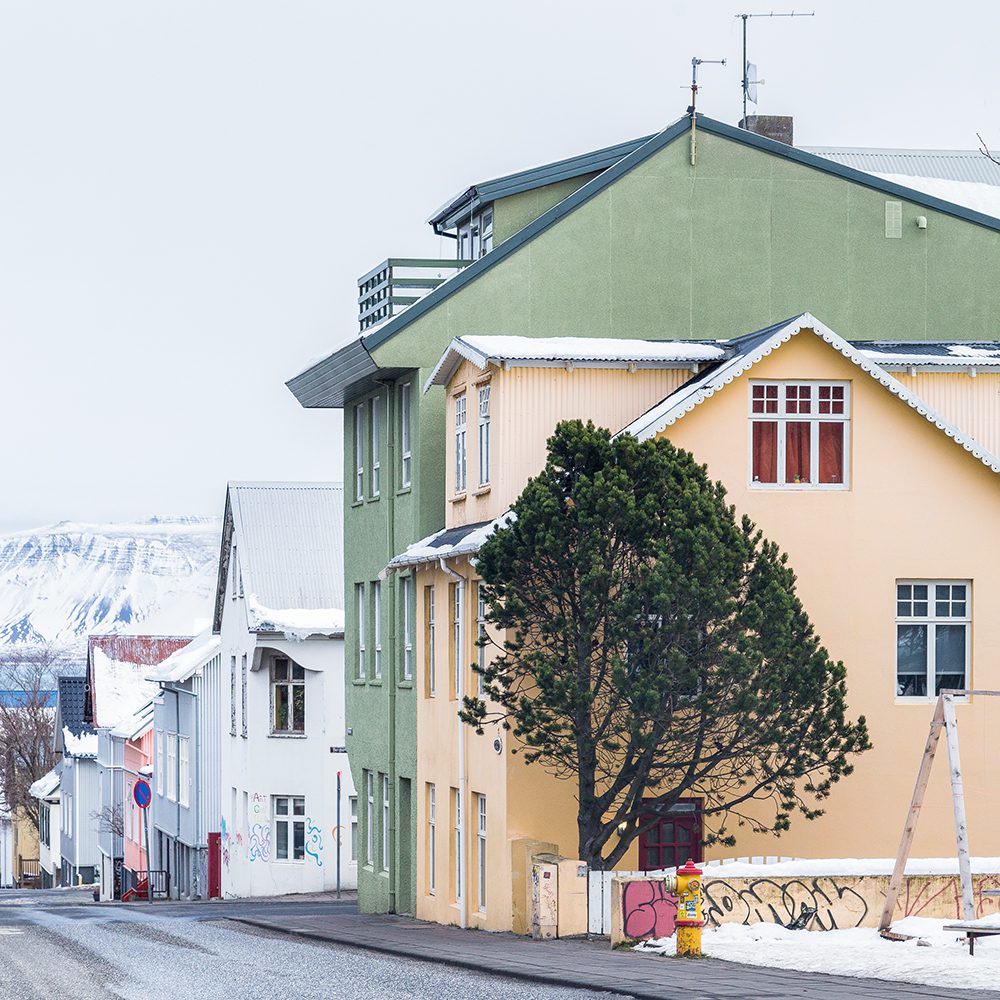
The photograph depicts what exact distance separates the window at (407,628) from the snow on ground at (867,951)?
12942 mm

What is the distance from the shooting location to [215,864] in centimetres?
5712

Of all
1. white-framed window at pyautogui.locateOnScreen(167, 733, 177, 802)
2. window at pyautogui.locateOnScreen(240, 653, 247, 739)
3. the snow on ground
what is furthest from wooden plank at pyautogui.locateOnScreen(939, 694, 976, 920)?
white-framed window at pyautogui.locateOnScreen(167, 733, 177, 802)

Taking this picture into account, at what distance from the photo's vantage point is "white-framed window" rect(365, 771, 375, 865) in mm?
38281

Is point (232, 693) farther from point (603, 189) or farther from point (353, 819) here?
point (603, 189)

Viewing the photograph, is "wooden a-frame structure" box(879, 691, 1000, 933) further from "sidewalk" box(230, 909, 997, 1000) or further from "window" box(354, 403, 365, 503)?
"window" box(354, 403, 365, 503)

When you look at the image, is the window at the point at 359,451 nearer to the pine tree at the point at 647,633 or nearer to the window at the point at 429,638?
the window at the point at 429,638

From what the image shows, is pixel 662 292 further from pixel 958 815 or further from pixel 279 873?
pixel 279 873

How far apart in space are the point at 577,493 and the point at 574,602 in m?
1.32

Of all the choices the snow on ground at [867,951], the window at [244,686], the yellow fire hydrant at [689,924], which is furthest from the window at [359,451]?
the yellow fire hydrant at [689,924]

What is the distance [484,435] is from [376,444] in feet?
26.2

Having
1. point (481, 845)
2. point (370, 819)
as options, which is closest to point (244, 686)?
point (370, 819)

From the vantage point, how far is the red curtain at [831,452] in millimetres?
27531

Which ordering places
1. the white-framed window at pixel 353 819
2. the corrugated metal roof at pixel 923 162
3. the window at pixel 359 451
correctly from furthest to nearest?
the white-framed window at pixel 353 819 → the corrugated metal roof at pixel 923 162 → the window at pixel 359 451

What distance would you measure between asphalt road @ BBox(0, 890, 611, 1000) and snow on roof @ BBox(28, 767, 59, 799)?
63739 millimetres
